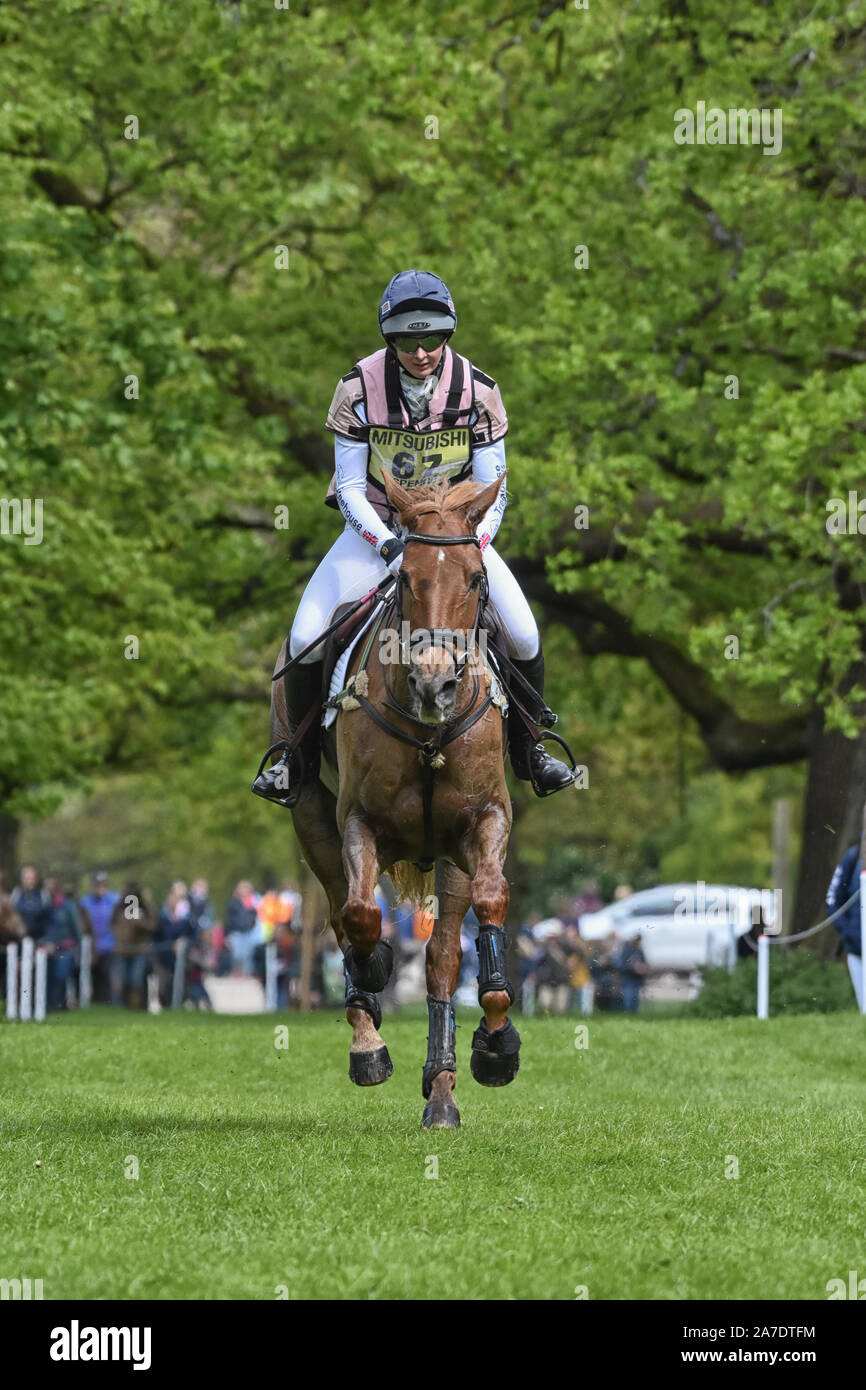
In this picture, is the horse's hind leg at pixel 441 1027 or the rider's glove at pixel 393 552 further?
the horse's hind leg at pixel 441 1027

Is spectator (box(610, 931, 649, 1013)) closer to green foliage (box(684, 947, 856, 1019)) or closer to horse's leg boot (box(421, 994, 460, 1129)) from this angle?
green foliage (box(684, 947, 856, 1019))

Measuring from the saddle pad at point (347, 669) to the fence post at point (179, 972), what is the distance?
20.2 metres

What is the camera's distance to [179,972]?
98.4 ft

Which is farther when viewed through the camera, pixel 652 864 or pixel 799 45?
pixel 652 864

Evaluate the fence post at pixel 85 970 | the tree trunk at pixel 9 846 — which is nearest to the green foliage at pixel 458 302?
the fence post at pixel 85 970

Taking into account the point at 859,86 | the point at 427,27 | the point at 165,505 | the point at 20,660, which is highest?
the point at 427,27

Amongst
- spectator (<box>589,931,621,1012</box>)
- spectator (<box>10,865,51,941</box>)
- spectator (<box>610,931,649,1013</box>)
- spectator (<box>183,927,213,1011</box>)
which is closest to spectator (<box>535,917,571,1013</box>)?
spectator (<box>589,931,621,1012</box>)

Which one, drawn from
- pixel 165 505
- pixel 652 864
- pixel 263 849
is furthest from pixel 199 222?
pixel 263 849

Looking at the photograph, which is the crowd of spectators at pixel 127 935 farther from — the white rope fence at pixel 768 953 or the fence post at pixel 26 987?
the white rope fence at pixel 768 953

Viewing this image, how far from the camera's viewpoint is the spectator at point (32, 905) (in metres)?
25.4

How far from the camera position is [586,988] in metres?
29.1

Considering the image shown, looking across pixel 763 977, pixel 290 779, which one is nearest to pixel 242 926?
pixel 763 977
